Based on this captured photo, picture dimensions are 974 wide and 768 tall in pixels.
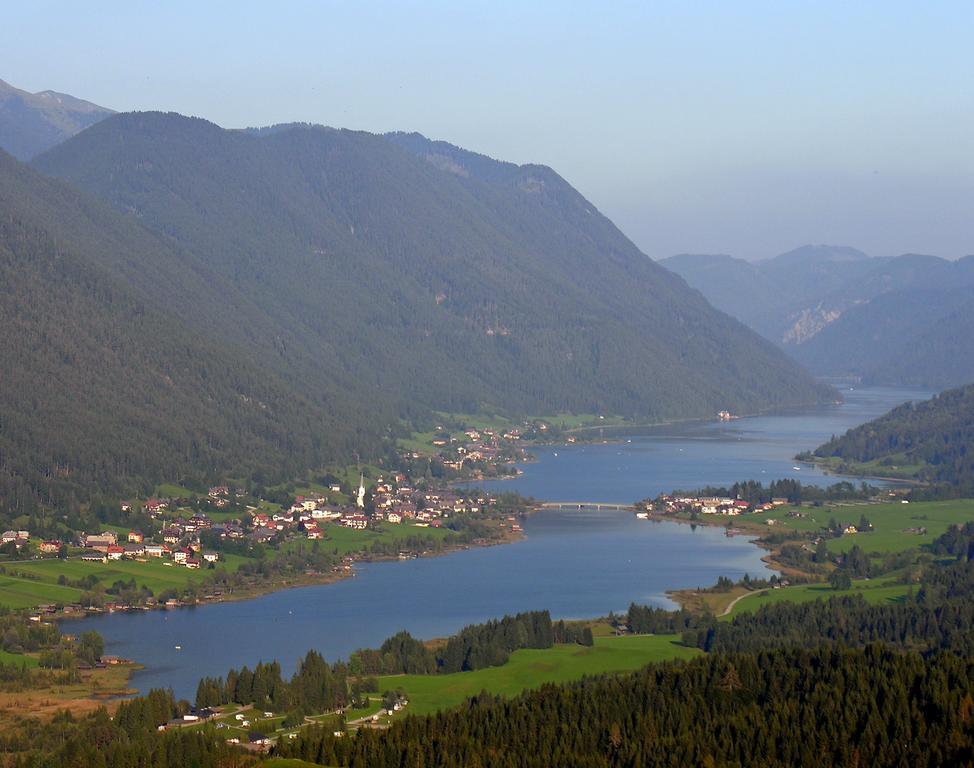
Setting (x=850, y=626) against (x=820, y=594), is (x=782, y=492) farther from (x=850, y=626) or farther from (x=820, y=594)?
(x=850, y=626)

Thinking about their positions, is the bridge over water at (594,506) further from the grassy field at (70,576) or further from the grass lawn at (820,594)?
the grass lawn at (820,594)

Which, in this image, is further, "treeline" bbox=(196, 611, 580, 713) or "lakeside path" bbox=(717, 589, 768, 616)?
"lakeside path" bbox=(717, 589, 768, 616)

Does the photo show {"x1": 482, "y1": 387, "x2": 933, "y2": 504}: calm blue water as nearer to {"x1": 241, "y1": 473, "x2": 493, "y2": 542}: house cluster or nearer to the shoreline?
{"x1": 241, "y1": 473, "x2": 493, "y2": 542}: house cluster

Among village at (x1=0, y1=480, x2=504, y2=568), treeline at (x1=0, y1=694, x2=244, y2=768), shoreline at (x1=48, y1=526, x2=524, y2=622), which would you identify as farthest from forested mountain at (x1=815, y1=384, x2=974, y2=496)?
treeline at (x1=0, y1=694, x2=244, y2=768)

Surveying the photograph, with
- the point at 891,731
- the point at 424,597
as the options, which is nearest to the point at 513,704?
the point at 891,731

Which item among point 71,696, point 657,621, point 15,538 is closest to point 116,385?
point 15,538

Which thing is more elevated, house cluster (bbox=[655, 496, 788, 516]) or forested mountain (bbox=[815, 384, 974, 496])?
forested mountain (bbox=[815, 384, 974, 496])
